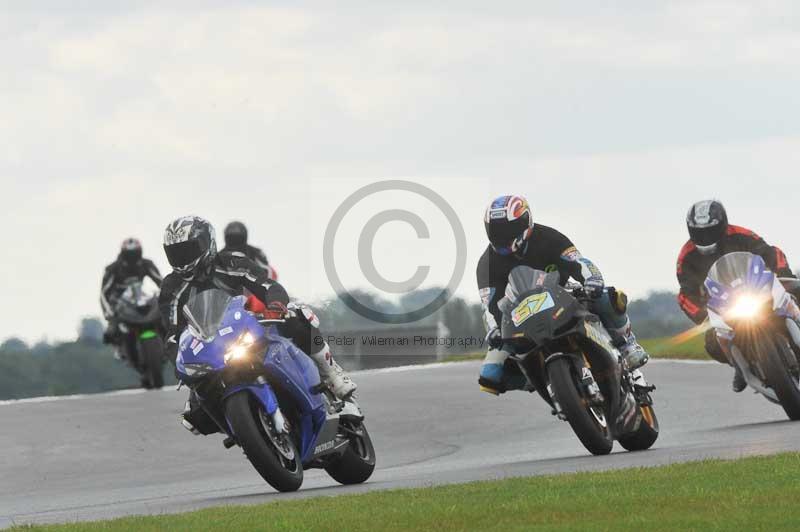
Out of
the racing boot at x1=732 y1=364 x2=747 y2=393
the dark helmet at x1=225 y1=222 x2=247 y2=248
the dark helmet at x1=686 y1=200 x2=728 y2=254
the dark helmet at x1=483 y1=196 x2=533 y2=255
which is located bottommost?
the racing boot at x1=732 y1=364 x2=747 y2=393

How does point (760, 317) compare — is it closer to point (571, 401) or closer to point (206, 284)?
point (571, 401)

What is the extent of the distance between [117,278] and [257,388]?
15522 millimetres

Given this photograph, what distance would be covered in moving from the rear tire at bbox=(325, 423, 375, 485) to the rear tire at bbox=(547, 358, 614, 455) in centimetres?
165

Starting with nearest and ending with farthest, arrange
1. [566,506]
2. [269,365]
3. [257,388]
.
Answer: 1. [566,506]
2. [257,388]
3. [269,365]

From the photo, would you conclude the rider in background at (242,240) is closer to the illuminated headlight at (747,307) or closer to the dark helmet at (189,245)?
the illuminated headlight at (747,307)

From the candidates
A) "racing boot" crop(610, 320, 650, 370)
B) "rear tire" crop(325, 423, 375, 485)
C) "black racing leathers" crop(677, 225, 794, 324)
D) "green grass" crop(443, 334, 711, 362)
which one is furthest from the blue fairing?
"green grass" crop(443, 334, 711, 362)

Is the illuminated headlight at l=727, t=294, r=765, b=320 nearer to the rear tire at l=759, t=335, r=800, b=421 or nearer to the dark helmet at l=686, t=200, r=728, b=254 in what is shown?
the rear tire at l=759, t=335, r=800, b=421

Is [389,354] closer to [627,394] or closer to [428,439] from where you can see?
[428,439]

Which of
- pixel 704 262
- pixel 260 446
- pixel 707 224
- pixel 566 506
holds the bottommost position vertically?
pixel 260 446

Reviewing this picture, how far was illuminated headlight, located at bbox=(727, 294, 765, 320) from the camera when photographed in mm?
15766

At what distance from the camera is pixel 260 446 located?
1212cm

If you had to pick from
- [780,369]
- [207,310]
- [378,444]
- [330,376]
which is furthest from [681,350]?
[207,310]

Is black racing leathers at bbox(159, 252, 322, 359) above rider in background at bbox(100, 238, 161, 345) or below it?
above

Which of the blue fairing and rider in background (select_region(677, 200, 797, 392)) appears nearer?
the blue fairing
